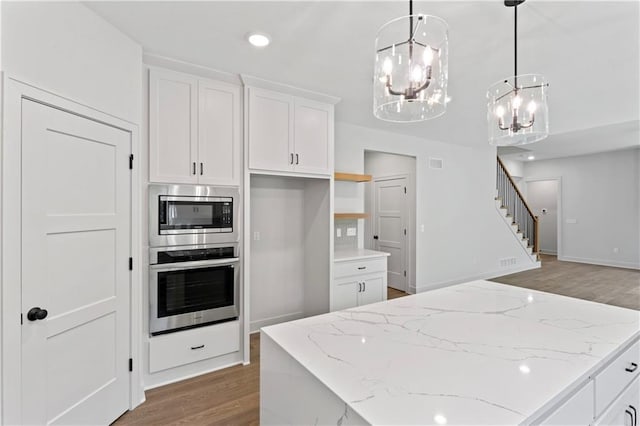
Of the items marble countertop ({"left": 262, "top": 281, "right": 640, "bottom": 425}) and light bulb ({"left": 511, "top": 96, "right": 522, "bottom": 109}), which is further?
light bulb ({"left": 511, "top": 96, "right": 522, "bottom": 109})

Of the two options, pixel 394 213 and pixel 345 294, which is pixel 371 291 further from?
pixel 394 213

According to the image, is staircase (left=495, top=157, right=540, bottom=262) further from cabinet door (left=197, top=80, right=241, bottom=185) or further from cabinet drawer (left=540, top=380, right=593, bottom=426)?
cabinet drawer (left=540, top=380, right=593, bottom=426)

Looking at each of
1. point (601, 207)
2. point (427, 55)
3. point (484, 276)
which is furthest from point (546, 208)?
point (427, 55)

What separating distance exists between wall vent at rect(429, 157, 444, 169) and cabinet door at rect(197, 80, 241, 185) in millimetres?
3583

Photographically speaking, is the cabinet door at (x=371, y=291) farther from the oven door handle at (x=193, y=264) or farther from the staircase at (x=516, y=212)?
the staircase at (x=516, y=212)

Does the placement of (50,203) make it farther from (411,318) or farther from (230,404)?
(411,318)

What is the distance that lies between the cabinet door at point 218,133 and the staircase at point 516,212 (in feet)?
18.8

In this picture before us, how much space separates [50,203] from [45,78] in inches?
26.9

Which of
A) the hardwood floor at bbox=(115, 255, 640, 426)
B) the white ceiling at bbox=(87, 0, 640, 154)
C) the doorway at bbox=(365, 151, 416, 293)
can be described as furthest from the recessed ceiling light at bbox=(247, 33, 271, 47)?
the doorway at bbox=(365, 151, 416, 293)

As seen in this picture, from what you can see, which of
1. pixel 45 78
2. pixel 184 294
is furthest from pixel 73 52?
pixel 184 294

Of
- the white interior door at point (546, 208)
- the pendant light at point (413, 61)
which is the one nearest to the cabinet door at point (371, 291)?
the pendant light at point (413, 61)

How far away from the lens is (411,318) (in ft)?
5.06

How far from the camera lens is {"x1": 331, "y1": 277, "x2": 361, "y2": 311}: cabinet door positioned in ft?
11.1

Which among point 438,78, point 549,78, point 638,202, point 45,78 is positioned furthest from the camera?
point 638,202
